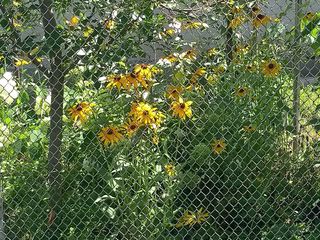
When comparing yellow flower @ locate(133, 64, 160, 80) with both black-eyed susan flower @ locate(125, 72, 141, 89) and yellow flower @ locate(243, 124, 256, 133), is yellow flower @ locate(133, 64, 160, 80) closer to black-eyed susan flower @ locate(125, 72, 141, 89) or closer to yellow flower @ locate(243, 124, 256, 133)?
black-eyed susan flower @ locate(125, 72, 141, 89)

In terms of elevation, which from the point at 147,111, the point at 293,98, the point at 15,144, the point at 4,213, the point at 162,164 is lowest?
the point at 4,213

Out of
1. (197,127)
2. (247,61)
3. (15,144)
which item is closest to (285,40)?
(247,61)

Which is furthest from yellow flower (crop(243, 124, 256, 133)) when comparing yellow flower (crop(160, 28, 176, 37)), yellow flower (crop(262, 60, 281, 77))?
yellow flower (crop(160, 28, 176, 37))

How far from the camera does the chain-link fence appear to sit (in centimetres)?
337

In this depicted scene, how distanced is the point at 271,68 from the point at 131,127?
82 cm

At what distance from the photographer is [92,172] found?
3.47m

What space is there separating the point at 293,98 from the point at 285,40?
39cm

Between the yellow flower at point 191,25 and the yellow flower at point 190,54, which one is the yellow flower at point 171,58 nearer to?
the yellow flower at point 190,54

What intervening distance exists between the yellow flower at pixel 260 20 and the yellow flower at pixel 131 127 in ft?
2.73

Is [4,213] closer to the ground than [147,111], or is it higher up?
closer to the ground

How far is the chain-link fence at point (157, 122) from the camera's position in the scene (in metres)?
3.37

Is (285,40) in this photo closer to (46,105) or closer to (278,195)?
(278,195)

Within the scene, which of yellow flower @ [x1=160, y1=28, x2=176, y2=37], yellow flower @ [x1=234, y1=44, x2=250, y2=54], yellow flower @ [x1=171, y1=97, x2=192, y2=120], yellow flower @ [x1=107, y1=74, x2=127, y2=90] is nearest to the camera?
yellow flower @ [x1=107, y1=74, x2=127, y2=90]

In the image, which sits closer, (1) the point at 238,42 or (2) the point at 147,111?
(2) the point at 147,111
